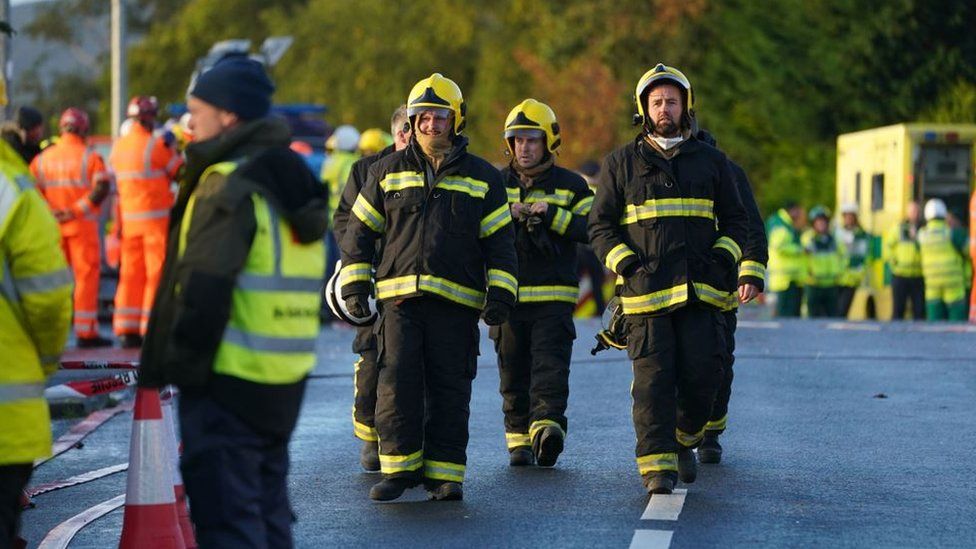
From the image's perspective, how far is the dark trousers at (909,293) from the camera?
92.4 feet

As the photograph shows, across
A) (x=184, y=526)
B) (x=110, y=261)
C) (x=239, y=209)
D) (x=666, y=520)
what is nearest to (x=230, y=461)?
(x=239, y=209)

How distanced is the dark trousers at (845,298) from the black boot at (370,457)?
20.1 metres

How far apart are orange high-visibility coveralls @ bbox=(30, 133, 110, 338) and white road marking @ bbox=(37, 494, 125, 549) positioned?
25.6ft

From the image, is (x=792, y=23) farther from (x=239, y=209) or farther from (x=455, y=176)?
(x=239, y=209)

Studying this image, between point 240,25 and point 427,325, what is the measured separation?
236 feet

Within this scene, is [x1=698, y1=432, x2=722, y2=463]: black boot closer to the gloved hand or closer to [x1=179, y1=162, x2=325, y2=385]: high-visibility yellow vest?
the gloved hand

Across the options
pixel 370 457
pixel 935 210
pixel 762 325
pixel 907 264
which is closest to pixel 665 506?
pixel 370 457

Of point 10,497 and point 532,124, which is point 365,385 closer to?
point 532,124

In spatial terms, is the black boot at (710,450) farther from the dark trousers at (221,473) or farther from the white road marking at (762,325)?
the white road marking at (762,325)

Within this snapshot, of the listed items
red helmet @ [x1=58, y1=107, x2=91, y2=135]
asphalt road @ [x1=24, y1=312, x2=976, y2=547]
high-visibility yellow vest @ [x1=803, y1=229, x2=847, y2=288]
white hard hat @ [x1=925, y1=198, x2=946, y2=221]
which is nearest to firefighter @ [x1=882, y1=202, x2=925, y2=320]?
white hard hat @ [x1=925, y1=198, x2=946, y2=221]

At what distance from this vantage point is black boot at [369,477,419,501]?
30.5 ft

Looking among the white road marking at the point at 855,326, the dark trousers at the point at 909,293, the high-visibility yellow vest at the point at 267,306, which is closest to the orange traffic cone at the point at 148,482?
the high-visibility yellow vest at the point at 267,306

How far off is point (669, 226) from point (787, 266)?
20.3 metres

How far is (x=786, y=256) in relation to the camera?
2952 centimetres
